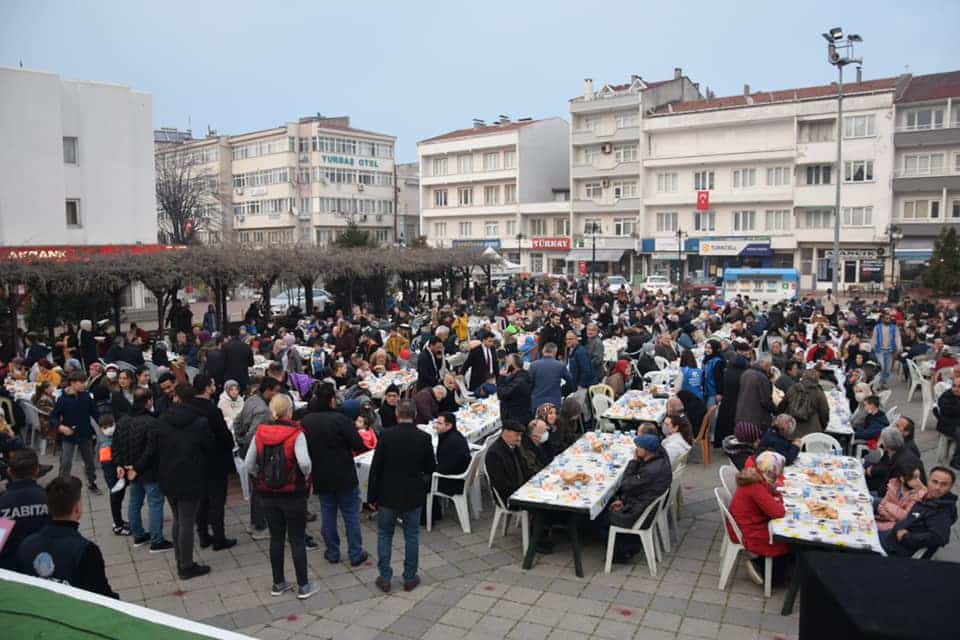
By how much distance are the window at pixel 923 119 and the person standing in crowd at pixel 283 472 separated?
4585cm

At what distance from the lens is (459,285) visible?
3959 cm

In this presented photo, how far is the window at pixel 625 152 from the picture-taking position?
171 feet

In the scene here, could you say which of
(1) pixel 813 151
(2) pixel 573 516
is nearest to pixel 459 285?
(1) pixel 813 151

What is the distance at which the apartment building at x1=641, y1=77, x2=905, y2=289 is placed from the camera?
143 feet

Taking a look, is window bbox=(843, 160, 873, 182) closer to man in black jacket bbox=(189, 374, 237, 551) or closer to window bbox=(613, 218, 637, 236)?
window bbox=(613, 218, 637, 236)

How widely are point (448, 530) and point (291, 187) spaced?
57953 mm

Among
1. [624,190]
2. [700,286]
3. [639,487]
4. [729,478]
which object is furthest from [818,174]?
[639,487]

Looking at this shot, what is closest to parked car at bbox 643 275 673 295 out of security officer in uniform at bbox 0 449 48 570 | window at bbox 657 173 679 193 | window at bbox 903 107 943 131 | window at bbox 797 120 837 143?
window at bbox 657 173 679 193

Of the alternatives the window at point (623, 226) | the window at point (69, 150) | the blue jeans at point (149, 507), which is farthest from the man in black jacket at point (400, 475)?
the window at point (623, 226)

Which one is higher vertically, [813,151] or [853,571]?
[813,151]

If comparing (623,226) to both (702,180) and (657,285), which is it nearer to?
(702,180)

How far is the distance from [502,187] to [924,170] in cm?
2831

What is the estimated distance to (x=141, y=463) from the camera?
6742 mm

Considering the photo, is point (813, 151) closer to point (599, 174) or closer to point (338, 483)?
point (599, 174)
